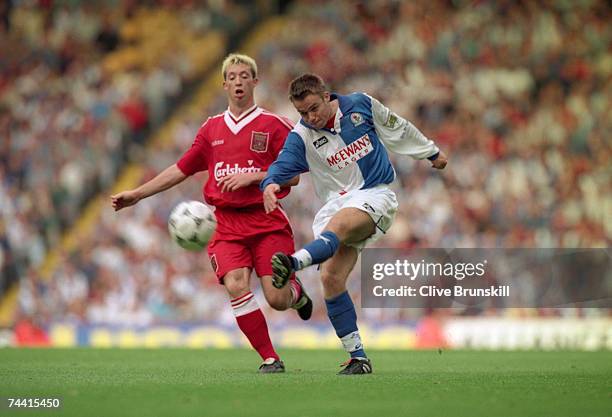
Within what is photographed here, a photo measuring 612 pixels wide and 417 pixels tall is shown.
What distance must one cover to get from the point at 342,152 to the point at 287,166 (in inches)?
16.8

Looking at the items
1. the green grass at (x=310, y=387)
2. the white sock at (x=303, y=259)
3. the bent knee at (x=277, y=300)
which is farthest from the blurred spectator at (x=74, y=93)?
the white sock at (x=303, y=259)

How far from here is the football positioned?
29.1 ft

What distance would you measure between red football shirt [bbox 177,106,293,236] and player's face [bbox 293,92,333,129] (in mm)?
770

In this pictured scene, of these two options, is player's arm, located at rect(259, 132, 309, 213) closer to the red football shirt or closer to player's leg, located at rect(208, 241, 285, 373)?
the red football shirt

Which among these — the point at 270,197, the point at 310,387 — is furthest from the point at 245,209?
the point at 310,387

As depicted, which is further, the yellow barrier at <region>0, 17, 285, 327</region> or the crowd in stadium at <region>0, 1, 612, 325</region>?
the yellow barrier at <region>0, 17, 285, 327</region>

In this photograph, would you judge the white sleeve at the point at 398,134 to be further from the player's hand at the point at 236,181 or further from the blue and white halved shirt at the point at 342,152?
the player's hand at the point at 236,181

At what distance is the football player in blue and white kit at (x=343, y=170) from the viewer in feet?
27.0

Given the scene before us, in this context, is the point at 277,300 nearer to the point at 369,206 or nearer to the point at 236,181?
the point at 236,181

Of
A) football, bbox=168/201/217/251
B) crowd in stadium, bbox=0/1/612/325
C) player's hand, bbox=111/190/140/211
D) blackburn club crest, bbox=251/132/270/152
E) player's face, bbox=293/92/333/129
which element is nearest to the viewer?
player's face, bbox=293/92/333/129

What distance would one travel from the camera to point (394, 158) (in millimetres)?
18141

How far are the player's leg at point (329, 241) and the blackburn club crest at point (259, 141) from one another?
1.06 metres

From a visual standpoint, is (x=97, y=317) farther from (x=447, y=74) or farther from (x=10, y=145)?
(x=447, y=74)

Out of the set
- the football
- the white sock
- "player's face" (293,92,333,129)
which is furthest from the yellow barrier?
the white sock
